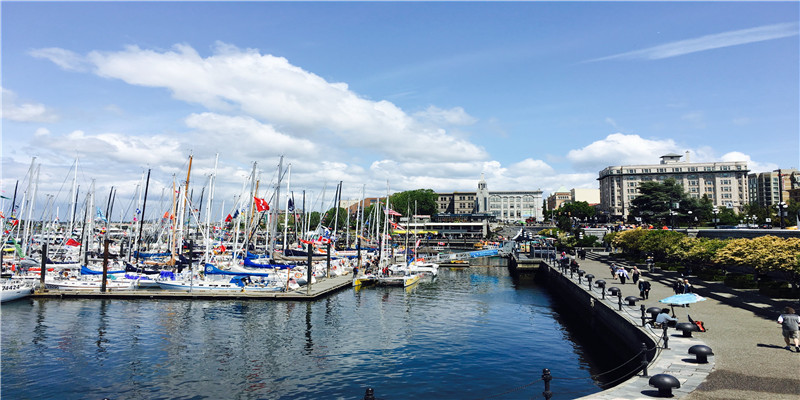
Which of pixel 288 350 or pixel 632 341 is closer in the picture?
pixel 632 341

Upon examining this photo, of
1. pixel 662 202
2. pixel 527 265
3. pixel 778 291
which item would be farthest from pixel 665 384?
pixel 662 202

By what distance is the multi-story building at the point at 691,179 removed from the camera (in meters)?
183

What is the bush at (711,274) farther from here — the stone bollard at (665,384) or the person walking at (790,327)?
the stone bollard at (665,384)

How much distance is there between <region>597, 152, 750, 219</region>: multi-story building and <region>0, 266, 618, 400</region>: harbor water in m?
162

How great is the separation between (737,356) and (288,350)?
2409 centimetres

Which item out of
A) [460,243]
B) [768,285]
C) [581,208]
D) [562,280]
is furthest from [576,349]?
[581,208]

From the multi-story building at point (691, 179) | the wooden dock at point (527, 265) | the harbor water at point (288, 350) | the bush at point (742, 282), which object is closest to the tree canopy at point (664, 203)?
the multi-story building at point (691, 179)

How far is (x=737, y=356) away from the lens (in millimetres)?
19469

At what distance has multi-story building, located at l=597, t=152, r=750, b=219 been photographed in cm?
18262

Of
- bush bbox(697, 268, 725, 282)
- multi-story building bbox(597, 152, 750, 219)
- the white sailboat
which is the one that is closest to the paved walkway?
bush bbox(697, 268, 725, 282)

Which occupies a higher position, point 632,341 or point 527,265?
point 527,265

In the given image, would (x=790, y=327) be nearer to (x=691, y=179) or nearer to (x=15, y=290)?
(x=15, y=290)

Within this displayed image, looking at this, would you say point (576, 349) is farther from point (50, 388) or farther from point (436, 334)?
point (50, 388)

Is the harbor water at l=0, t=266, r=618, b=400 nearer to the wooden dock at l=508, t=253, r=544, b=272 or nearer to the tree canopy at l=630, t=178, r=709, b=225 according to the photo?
the wooden dock at l=508, t=253, r=544, b=272
